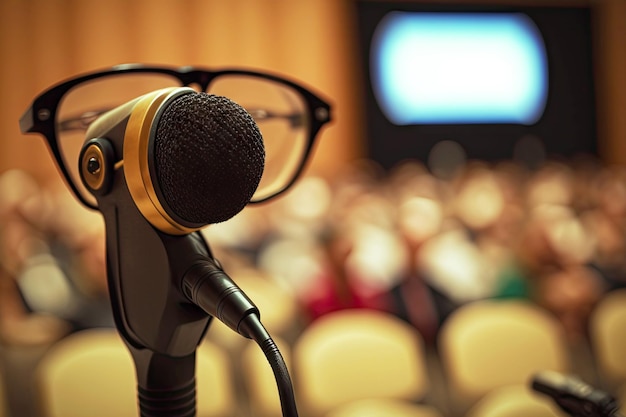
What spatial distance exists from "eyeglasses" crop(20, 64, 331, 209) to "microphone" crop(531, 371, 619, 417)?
321mm

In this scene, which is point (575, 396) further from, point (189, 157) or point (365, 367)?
point (365, 367)

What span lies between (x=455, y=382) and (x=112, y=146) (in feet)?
6.95

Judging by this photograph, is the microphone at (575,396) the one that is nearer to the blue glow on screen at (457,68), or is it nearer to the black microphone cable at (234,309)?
the black microphone cable at (234,309)

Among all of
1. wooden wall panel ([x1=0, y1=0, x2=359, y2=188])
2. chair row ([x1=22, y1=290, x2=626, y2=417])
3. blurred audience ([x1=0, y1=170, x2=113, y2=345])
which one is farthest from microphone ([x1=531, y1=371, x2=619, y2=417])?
wooden wall panel ([x1=0, y1=0, x2=359, y2=188])

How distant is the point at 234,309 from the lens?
0.36 metres

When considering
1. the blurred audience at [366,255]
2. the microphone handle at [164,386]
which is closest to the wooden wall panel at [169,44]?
the blurred audience at [366,255]

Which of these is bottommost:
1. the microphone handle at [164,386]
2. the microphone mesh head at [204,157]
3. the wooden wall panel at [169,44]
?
the microphone handle at [164,386]

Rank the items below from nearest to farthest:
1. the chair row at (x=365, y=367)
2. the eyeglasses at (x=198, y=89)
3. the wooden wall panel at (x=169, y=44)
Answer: the eyeglasses at (x=198, y=89) < the chair row at (x=365, y=367) < the wooden wall panel at (x=169, y=44)

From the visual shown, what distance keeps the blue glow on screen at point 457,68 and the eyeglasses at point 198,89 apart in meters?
6.57

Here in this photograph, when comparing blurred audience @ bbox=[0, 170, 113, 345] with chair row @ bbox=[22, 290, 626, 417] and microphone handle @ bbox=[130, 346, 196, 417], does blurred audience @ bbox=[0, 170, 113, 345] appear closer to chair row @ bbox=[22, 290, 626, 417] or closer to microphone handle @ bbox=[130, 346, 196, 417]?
chair row @ bbox=[22, 290, 626, 417]

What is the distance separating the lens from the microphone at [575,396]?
0.54 m

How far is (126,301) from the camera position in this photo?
0.42 meters

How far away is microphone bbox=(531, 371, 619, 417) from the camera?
54cm

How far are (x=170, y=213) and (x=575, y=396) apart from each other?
0.42 meters
